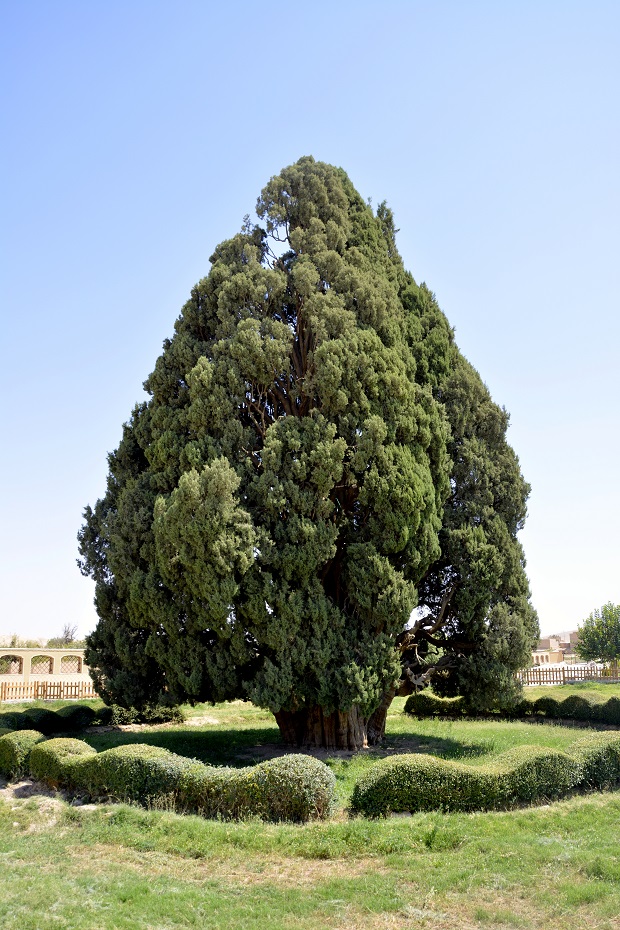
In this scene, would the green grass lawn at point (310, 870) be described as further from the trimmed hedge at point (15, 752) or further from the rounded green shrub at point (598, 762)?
the trimmed hedge at point (15, 752)

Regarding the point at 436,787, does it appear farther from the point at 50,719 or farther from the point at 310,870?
the point at 50,719

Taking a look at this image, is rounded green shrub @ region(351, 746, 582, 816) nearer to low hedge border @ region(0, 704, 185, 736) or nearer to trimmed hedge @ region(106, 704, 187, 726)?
low hedge border @ region(0, 704, 185, 736)

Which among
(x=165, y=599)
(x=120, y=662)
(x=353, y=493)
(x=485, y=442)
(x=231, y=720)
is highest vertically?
(x=485, y=442)

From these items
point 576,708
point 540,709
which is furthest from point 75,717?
point 576,708

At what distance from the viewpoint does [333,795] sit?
9.95 meters

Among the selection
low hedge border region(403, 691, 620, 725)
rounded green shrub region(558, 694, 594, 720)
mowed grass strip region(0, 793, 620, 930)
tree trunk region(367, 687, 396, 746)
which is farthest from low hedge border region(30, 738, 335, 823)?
rounded green shrub region(558, 694, 594, 720)

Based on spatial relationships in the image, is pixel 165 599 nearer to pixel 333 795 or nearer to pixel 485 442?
pixel 333 795

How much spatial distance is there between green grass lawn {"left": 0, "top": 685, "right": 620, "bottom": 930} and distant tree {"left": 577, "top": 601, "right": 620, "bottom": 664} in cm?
3615

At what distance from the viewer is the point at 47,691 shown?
28500 millimetres

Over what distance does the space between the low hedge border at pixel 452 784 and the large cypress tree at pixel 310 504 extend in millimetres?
3871

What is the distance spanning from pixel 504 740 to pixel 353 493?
23.4 ft

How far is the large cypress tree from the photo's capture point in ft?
45.9

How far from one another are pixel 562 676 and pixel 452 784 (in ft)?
110

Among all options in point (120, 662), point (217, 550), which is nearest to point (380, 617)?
point (217, 550)
